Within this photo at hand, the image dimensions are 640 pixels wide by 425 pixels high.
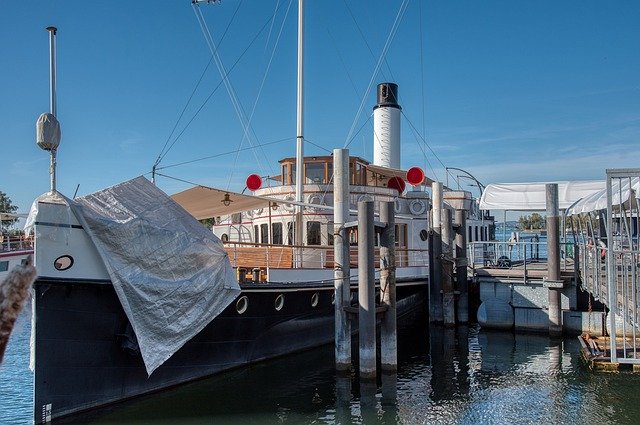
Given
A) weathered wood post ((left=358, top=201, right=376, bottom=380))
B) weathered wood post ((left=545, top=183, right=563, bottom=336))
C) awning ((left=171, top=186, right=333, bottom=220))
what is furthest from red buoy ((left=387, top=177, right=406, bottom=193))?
weathered wood post ((left=358, top=201, right=376, bottom=380))

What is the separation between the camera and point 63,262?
9.05m

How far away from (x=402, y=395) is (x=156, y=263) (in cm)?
526

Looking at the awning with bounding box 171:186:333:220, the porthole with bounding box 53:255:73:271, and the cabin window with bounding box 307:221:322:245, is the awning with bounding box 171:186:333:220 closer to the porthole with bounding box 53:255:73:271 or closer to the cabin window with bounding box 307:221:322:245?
the cabin window with bounding box 307:221:322:245

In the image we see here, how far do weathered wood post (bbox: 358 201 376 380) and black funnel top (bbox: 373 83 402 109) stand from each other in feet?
48.9

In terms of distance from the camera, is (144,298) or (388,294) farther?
(388,294)

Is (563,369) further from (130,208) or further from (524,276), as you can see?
(130,208)

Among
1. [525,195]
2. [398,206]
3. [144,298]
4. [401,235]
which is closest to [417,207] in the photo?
[398,206]

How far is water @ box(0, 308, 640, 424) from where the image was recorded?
9484mm

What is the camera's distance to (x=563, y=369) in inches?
491

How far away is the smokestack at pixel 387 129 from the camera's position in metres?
24.7

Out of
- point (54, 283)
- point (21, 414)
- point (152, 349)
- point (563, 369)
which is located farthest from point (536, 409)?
point (21, 414)

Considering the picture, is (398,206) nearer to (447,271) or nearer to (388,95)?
(447,271)

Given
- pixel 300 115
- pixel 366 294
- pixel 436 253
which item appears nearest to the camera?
pixel 366 294

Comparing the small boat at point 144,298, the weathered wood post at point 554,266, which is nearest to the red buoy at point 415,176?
the weathered wood post at point 554,266
